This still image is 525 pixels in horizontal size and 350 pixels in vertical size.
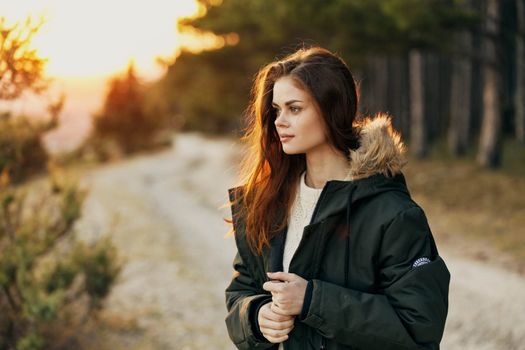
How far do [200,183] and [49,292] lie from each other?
14573 mm

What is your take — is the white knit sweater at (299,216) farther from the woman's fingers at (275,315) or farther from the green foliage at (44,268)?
the green foliage at (44,268)

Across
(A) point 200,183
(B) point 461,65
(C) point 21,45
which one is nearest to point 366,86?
(B) point 461,65

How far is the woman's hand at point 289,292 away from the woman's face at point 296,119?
50 centimetres

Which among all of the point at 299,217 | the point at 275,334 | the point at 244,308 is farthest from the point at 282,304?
the point at 299,217

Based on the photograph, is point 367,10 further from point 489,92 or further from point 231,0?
point 231,0

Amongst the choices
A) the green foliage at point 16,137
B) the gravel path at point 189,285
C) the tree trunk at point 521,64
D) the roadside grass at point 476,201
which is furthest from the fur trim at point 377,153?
the tree trunk at point 521,64

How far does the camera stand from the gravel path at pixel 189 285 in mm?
6105

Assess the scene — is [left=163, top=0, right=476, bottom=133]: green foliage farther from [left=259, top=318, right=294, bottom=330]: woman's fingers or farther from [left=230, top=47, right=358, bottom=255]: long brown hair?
[left=259, top=318, right=294, bottom=330]: woman's fingers

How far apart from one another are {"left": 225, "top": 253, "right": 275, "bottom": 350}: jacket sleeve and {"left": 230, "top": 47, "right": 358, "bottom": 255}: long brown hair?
0.17 metres

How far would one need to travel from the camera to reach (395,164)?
2189mm

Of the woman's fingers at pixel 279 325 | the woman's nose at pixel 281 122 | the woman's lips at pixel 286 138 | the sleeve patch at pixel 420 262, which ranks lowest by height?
the woman's fingers at pixel 279 325

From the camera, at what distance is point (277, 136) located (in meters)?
2.53

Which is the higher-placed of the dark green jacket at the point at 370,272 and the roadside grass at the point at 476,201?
the dark green jacket at the point at 370,272

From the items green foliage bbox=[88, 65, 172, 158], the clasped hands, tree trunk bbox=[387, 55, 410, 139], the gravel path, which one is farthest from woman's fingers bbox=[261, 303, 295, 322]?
green foliage bbox=[88, 65, 172, 158]
